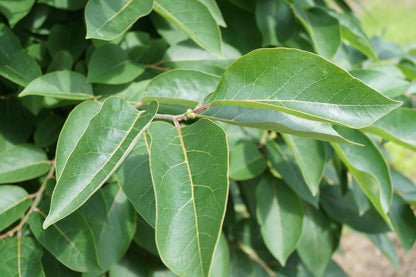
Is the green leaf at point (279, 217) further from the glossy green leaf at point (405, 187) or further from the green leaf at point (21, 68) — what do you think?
the green leaf at point (21, 68)

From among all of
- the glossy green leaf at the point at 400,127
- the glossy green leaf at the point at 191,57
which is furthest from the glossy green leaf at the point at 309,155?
the glossy green leaf at the point at 191,57

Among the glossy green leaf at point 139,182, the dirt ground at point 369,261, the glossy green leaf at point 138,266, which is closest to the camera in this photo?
the glossy green leaf at point 139,182

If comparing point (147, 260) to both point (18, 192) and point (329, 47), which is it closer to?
point (18, 192)

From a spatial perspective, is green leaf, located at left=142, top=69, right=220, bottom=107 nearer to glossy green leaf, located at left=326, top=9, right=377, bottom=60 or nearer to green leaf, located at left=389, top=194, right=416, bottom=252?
glossy green leaf, located at left=326, top=9, right=377, bottom=60

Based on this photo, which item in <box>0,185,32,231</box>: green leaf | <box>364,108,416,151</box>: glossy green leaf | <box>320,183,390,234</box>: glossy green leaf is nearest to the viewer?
<box>0,185,32,231</box>: green leaf

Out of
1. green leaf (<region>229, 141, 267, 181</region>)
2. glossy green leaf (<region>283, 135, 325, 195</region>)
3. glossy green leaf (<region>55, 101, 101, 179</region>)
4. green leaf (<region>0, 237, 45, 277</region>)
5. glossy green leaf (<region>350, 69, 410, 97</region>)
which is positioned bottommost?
green leaf (<region>229, 141, 267, 181</region>)

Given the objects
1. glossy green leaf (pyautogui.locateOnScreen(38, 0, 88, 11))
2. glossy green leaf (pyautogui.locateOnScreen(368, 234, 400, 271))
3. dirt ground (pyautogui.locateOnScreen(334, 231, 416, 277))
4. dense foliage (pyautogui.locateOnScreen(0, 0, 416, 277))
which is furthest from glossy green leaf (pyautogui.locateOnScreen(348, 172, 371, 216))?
dirt ground (pyautogui.locateOnScreen(334, 231, 416, 277))

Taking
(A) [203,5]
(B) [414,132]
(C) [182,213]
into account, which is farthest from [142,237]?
(B) [414,132]
